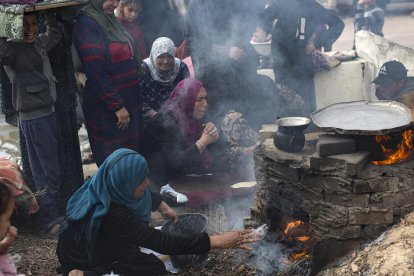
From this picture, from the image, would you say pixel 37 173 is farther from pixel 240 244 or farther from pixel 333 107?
pixel 333 107

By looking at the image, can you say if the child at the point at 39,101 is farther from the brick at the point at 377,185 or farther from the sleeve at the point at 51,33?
the brick at the point at 377,185

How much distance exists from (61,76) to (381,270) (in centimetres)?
364

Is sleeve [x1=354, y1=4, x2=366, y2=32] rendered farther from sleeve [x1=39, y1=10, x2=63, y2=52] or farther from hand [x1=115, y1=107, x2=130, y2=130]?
sleeve [x1=39, y1=10, x2=63, y2=52]

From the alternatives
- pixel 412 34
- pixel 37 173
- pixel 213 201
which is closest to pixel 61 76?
pixel 37 173

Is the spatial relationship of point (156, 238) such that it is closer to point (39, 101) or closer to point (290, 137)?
point (290, 137)

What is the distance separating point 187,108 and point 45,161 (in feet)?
5.58

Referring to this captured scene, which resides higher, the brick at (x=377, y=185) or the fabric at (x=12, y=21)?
the fabric at (x=12, y=21)

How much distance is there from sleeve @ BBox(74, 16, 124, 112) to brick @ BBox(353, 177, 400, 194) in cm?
261

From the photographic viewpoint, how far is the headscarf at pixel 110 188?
13.0 feet

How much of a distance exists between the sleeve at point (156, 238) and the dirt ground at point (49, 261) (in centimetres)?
72

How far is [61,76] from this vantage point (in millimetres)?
5719

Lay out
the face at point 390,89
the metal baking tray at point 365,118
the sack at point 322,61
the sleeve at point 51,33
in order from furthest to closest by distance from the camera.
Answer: the sack at point 322,61 → the face at point 390,89 → the sleeve at point 51,33 → the metal baking tray at point 365,118

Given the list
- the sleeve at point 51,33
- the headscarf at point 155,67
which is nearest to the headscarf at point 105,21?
the sleeve at point 51,33

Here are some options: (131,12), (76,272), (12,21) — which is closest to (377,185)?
(76,272)
